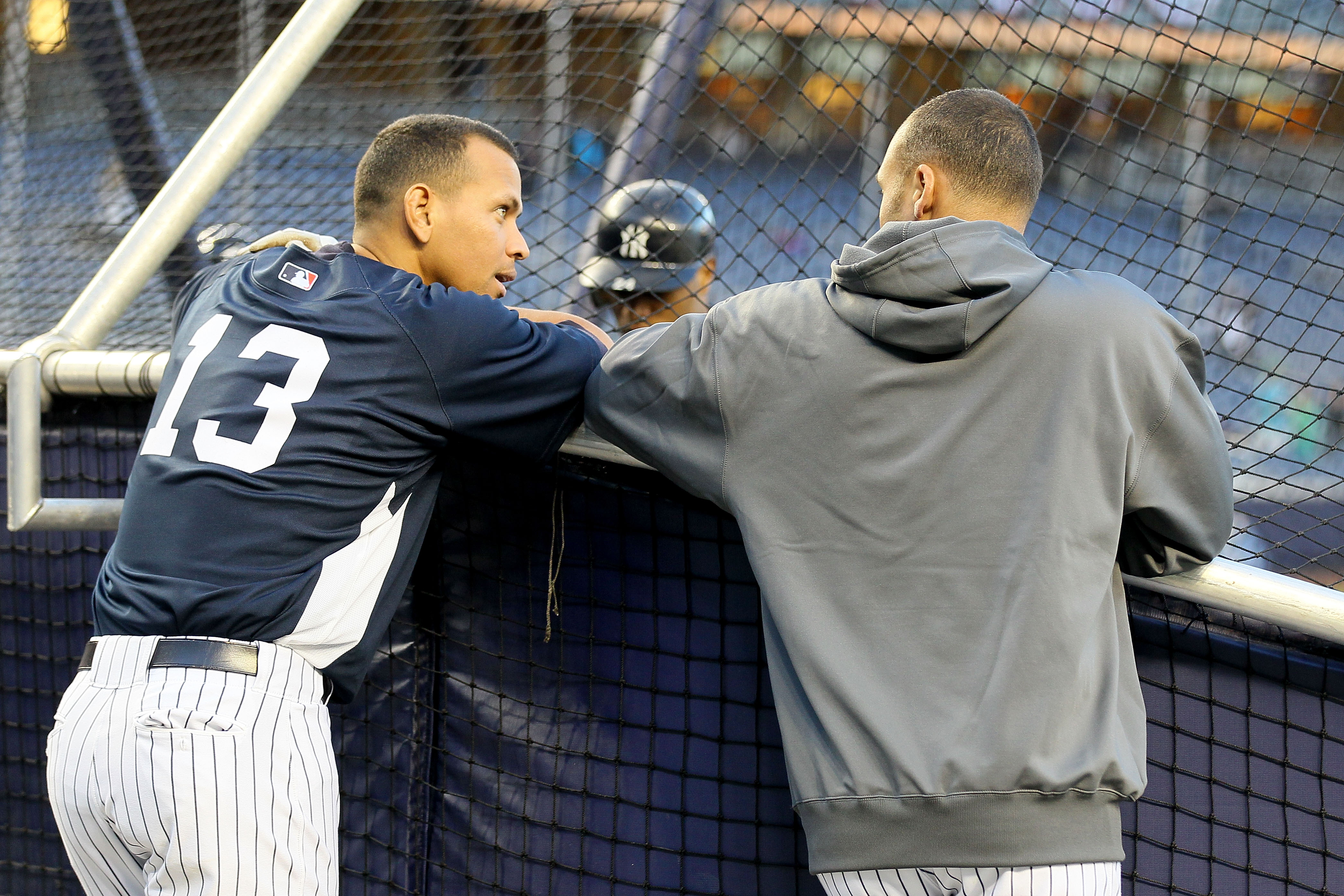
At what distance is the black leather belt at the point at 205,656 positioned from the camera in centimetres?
162

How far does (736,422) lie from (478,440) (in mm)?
441

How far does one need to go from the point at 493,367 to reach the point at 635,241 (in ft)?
6.45

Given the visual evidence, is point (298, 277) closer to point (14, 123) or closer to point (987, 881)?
point (987, 881)

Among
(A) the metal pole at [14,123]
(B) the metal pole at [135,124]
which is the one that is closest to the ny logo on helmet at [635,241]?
(B) the metal pole at [135,124]

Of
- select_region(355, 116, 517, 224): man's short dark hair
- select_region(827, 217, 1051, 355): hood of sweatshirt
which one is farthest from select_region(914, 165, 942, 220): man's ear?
select_region(355, 116, 517, 224): man's short dark hair

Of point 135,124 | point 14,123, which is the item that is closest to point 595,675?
point 135,124

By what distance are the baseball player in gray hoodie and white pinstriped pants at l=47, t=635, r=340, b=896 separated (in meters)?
0.68

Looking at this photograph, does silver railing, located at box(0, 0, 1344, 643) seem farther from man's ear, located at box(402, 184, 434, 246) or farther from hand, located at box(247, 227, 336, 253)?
man's ear, located at box(402, 184, 434, 246)

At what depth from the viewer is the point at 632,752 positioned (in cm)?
206

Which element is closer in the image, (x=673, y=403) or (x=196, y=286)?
(x=673, y=403)

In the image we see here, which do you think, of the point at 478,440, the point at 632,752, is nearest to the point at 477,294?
the point at 478,440

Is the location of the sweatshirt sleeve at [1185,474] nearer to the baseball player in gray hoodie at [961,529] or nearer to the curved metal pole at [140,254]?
the baseball player in gray hoodie at [961,529]

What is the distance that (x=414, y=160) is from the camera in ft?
6.61

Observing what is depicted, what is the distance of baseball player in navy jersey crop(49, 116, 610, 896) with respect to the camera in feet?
5.13
